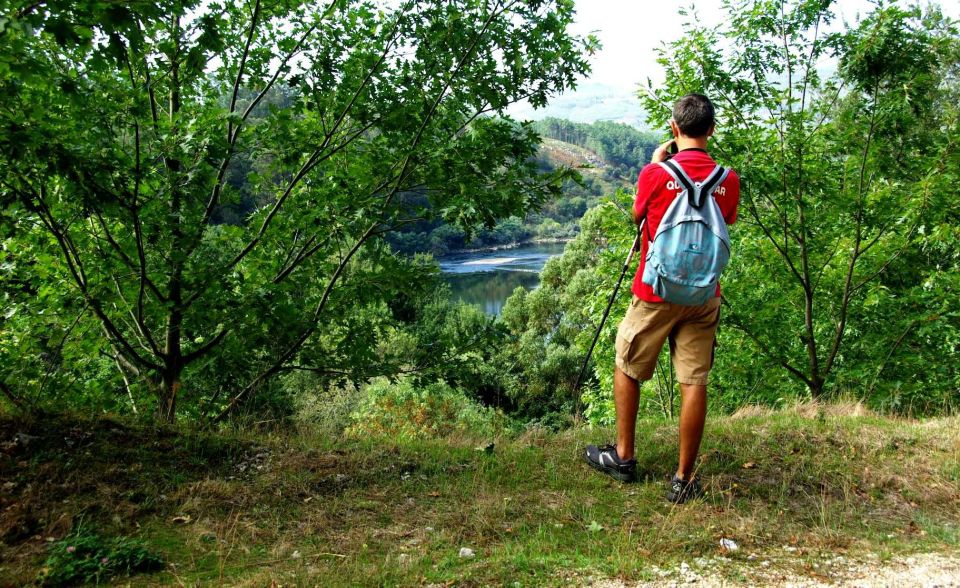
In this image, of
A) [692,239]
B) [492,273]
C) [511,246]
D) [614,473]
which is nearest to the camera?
[692,239]

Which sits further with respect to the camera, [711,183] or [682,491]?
Result: [682,491]

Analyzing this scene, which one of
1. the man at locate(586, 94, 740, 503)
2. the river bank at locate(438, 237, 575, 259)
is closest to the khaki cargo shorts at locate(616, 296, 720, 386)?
the man at locate(586, 94, 740, 503)

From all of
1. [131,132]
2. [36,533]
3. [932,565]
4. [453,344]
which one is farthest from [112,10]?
[932,565]

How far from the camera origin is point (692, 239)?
3070mm

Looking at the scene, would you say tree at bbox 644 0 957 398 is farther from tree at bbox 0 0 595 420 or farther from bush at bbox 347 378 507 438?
bush at bbox 347 378 507 438

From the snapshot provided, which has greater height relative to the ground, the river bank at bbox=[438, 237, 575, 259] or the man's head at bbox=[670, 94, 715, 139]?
the man's head at bbox=[670, 94, 715, 139]

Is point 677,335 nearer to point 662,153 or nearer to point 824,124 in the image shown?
point 662,153

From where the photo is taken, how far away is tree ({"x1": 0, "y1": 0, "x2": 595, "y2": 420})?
378 centimetres

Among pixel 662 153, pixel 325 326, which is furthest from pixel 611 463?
pixel 325 326

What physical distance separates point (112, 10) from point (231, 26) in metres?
2.67

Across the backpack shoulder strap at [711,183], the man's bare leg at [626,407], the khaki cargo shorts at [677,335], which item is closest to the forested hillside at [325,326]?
the man's bare leg at [626,407]

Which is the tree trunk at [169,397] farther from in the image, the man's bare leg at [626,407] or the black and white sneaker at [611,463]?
the man's bare leg at [626,407]

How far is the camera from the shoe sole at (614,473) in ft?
12.2

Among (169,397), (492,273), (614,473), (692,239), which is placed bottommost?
(492,273)
